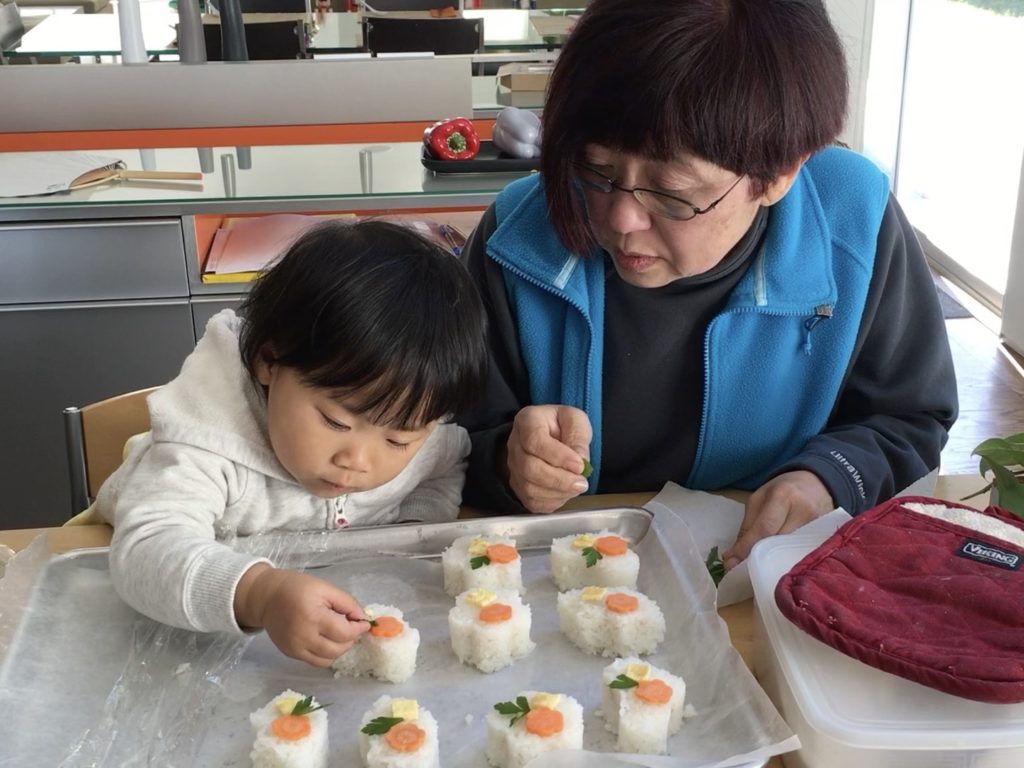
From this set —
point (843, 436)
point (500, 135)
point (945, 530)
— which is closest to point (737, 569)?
point (945, 530)

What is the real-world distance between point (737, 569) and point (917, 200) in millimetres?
5046

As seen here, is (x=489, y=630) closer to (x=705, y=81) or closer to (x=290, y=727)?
(x=290, y=727)

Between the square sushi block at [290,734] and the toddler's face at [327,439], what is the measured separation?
268 mm

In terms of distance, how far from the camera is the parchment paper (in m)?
0.93

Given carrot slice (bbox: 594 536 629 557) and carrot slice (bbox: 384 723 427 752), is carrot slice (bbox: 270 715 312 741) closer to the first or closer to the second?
carrot slice (bbox: 384 723 427 752)

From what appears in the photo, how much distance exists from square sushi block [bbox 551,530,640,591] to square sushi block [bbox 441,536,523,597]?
4cm

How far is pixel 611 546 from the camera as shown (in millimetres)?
1165

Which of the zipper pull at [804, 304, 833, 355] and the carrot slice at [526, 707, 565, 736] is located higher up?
the zipper pull at [804, 304, 833, 355]

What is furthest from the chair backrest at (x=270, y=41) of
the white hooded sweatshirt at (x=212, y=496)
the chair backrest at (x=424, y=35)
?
the white hooded sweatshirt at (x=212, y=496)

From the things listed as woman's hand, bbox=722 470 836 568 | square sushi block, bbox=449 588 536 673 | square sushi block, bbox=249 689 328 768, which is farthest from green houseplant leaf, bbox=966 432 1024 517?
square sushi block, bbox=249 689 328 768

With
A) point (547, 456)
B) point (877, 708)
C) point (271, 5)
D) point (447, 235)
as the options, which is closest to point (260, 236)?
point (447, 235)

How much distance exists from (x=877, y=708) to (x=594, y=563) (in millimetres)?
349

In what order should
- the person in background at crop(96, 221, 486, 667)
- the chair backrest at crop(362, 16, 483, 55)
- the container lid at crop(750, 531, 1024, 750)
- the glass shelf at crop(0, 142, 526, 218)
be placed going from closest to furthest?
the container lid at crop(750, 531, 1024, 750) → the person in background at crop(96, 221, 486, 667) → the glass shelf at crop(0, 142, 526, 218) → the chair backrest at crop(362, 16, 483, 55)

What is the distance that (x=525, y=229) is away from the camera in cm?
141
